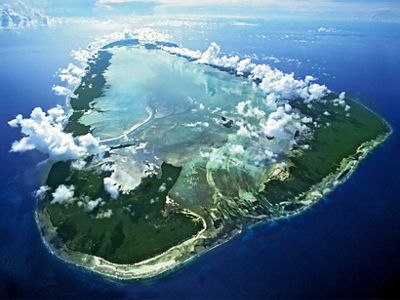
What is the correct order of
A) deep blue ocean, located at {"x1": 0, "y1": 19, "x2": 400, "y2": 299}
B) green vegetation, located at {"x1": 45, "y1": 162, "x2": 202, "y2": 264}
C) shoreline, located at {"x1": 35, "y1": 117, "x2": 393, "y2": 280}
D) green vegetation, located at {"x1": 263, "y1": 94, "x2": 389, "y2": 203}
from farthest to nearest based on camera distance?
green vegetation, located at {"x1": 263, "y1": 94, "x2": 389, "y2": 203} → green vegetation, located at {"x1": 45, "y1": 162, "x2": 202, "y2": 264} → shoreline, located at {"x1": 35, "y1": 117, "x2": 393, "y2": 280} → deep blue ocean, located at {"x1": 0, "y1": 19, "x2": 400, "y2": 299}

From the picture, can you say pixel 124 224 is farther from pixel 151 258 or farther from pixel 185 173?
pixel 185 173

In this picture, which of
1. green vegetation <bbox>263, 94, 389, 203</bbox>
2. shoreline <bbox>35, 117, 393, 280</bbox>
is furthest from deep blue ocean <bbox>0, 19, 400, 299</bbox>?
green vegetation <bbox>263, 94, 389, 203</bbox>

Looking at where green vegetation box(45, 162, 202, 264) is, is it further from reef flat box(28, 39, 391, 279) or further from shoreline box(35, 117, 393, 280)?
shoreline box(35, 117, 393, 280)

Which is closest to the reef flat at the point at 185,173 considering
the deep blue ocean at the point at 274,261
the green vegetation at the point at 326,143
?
the green vegetation at the point at 326,143

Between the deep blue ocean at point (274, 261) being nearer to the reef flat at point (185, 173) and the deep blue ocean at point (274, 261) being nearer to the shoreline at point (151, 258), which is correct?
the shoreline at point (151, 258)

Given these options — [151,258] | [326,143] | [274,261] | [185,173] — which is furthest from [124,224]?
[326,143]

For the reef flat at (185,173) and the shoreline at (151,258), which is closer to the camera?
the shoreline at (151,258)
